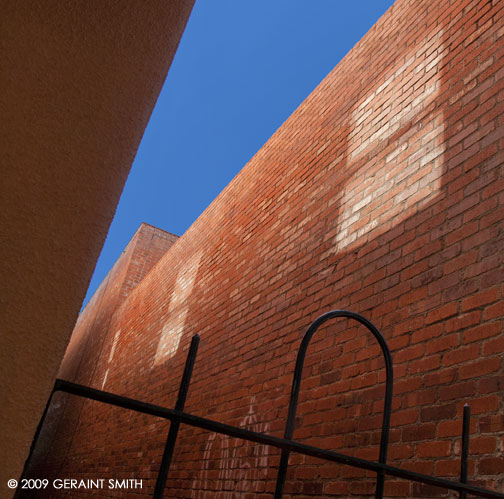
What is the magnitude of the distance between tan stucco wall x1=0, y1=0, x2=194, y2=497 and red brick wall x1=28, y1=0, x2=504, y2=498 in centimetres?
199

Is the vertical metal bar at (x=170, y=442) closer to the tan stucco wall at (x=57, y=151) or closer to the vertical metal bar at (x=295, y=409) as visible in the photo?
the vertical metal bar at (x=295, y=409)

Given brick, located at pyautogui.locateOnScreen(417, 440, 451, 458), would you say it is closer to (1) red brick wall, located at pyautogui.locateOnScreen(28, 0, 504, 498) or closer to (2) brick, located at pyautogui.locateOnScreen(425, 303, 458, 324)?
(1) red brick wall, located at pyautogui.locateOnScreen(28, 0, 504, 498)

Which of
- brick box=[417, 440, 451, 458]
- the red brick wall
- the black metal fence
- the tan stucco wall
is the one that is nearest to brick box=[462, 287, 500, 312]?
the red brick wall

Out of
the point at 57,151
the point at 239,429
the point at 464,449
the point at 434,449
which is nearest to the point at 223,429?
the point at 239,429

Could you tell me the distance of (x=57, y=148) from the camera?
2.68 feet

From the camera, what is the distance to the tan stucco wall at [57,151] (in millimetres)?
683

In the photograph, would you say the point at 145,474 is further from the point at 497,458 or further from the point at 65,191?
the point at 65,191

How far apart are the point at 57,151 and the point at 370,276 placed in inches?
108

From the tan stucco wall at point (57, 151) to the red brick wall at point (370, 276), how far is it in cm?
199

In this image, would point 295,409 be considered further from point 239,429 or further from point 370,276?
point 370,276

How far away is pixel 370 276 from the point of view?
10.8 feet

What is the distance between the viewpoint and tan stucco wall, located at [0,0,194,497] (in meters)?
0.68

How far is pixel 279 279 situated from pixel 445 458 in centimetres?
244

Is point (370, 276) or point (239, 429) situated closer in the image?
point (239, 429)
